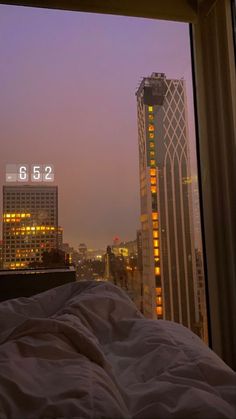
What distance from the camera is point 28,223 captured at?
7.98 ft

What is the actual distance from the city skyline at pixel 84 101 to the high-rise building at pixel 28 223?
0.09 m

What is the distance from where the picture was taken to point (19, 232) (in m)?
2.39

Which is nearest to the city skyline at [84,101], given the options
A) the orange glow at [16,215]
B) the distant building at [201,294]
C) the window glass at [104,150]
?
the window glass at [104,150]

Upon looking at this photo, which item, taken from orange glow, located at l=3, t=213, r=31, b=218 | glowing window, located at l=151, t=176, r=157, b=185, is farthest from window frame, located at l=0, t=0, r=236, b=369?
orange glow, located at l=3, t=213, r=31, b=218

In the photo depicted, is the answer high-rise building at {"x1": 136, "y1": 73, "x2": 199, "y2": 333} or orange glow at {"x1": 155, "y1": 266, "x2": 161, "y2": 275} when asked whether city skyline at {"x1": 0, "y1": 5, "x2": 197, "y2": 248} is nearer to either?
high-rise building at {"x1": 136, "y1": 73, "x2": 199, "y2": 333}

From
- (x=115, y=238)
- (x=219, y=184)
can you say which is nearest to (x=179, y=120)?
(x=219, y=184)

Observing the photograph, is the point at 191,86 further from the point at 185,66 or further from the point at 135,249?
the point at 135,249

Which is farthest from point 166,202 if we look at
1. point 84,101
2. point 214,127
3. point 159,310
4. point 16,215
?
point 16,215

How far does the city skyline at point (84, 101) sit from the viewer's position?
2.45 meters

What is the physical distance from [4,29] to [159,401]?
2554mm

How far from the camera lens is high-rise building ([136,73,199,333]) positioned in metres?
2.54

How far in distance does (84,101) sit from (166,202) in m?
0.95

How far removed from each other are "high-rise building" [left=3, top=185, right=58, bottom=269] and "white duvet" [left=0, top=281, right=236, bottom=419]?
4.38 ft

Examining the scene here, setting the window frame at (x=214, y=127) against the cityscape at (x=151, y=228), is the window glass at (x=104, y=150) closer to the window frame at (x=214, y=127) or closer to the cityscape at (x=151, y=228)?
the cityscape at (x=151, y=228)
